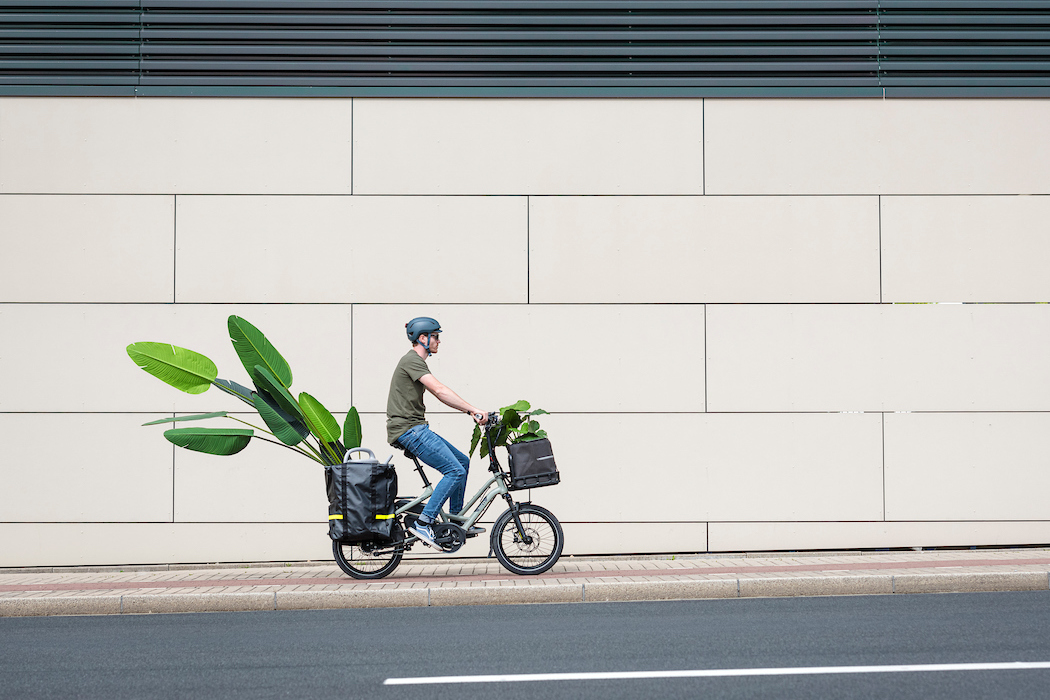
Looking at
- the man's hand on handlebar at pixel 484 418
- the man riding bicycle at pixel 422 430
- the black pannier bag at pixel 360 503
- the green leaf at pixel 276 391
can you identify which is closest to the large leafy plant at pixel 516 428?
the man's hand on handlebar at pixel 484 418

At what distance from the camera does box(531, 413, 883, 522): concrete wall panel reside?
32.6 ft

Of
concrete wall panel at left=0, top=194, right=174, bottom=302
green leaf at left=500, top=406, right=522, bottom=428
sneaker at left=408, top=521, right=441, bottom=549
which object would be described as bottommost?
sneaker at left=408, top=521, right=441, bottom=549

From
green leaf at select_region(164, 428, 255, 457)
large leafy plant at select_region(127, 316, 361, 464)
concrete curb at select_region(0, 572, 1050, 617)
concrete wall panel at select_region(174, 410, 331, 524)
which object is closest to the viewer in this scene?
concrete curb at select_region(0, 572, 1050, 617)

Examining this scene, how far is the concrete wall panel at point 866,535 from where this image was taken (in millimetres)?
9953

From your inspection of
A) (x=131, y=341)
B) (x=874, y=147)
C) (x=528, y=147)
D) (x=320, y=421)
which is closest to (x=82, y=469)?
(x=131, y=341)

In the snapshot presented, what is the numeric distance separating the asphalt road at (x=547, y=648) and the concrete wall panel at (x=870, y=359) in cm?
281

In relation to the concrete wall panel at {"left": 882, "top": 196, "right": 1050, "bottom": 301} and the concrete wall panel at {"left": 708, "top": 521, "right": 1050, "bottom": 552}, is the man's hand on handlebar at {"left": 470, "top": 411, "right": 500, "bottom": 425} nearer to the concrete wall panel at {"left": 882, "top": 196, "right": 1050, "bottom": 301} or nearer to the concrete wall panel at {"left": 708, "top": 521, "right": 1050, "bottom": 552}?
the concrete wall panel at {"left": 708, "top": 521, "right": 1050, "bottom": 552}

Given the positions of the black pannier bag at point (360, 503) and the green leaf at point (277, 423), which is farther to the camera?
the green leaf at point (277, 423)

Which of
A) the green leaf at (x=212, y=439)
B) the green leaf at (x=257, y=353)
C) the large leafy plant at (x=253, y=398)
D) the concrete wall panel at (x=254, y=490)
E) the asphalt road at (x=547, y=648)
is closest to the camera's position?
the asphalt road at (x=547, y=648)

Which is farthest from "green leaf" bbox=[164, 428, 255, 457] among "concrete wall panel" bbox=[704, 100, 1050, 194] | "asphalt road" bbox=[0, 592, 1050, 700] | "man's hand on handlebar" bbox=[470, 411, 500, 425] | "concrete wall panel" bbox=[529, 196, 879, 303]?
"concrete wall panel" bbox=[704, 100, 1050, 194]

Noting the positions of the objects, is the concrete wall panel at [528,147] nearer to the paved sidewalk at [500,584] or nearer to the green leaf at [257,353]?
the green leaf at [257,353]

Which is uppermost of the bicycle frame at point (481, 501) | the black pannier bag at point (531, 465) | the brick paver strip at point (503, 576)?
the black pannier bag at point (531, 465)

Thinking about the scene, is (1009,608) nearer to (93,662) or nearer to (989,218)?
(989,218)

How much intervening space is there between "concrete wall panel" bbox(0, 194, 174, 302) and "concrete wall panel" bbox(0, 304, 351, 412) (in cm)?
18
